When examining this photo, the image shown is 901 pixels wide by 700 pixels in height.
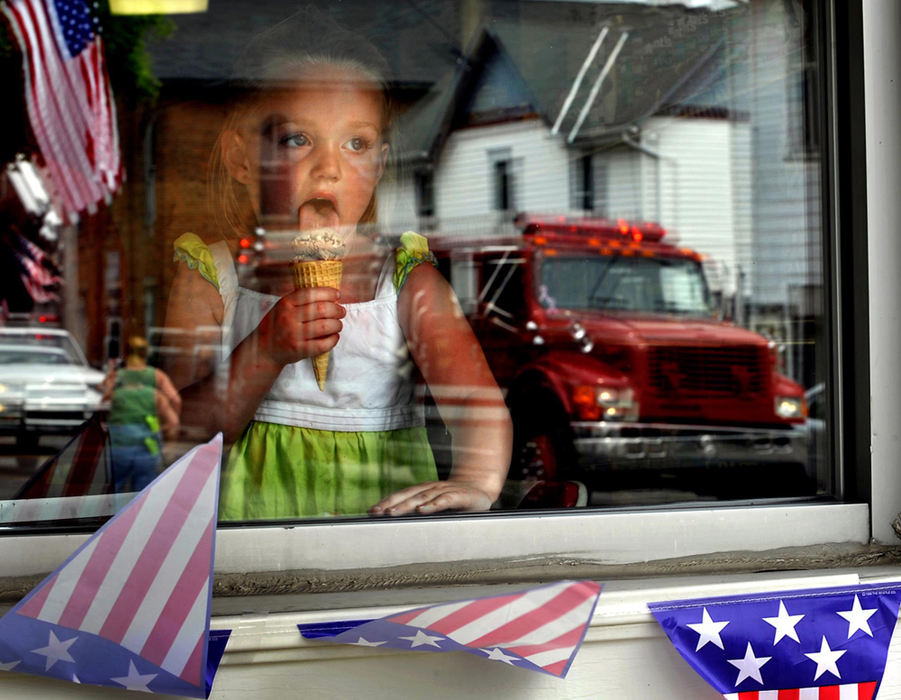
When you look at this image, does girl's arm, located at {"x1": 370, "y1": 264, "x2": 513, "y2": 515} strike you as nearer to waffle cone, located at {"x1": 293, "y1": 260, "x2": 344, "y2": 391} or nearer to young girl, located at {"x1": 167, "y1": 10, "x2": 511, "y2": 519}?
young girl, located at {"x1": 167, "y1": 10, "x2": 511, "y2": 519}

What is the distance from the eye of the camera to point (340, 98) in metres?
1.75

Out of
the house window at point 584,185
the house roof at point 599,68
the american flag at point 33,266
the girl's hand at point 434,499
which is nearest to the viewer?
the girl's hand at point 434,499

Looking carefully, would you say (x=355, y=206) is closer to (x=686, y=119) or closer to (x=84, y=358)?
(x=686, y=119)

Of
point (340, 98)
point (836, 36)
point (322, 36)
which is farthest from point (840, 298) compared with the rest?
point (322, 36)

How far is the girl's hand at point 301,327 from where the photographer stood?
62.2 inches

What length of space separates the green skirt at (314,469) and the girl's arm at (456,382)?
8cm

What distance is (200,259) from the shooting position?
5.54 feet

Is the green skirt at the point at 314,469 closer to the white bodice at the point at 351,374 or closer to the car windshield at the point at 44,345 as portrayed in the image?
the white bodice at the point at 351,374

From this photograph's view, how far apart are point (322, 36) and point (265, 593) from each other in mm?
1237

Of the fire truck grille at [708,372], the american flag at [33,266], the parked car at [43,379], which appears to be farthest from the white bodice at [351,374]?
the american flag at [33,266]

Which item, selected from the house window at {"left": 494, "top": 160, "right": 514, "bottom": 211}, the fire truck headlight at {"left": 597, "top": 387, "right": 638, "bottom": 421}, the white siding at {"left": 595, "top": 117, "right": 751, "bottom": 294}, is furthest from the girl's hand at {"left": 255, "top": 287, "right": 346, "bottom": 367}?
the house window at {"left": 494, "top": 160, "right": 514, "bottom": 211}

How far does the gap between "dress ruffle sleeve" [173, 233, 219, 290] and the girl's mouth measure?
0.64 ft

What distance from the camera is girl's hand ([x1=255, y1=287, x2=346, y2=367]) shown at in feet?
5.18

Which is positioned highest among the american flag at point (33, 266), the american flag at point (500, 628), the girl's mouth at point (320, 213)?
the american flag at point (33, 266)
